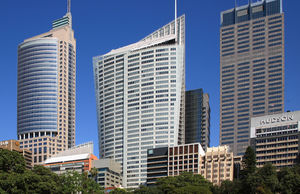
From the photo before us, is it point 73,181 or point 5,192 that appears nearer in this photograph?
point 5,192

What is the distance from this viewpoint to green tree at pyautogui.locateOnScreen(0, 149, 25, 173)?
606 feet

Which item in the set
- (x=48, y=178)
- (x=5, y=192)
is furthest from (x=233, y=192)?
(x=5, y=192)

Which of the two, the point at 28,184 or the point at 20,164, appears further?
the point at 20,164

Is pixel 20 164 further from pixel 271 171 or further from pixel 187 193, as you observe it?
pixel 271 171

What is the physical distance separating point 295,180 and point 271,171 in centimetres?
953

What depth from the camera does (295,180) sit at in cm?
Result: 18462

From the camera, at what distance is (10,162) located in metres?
186

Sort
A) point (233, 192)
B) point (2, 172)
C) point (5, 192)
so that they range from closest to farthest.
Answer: point (5, 192), point (2, 172), point (233, 192)

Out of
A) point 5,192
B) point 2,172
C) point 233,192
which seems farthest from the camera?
point 233,192

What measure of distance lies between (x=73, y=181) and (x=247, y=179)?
62.2 meters

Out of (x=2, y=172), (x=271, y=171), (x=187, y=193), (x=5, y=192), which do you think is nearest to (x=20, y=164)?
(x=2, y=172)

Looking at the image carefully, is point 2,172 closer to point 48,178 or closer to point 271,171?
point 48,178

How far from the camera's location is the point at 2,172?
7136 inches

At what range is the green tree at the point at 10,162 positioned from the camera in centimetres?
18462
